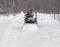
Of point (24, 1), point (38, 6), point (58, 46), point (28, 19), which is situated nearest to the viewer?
point (58, 46)

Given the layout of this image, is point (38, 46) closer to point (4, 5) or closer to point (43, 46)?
point (43, 46)

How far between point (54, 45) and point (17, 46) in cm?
191

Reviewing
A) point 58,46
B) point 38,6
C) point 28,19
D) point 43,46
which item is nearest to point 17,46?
point 43,46

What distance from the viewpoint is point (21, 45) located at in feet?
37.2

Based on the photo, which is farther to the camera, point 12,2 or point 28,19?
point 12,2

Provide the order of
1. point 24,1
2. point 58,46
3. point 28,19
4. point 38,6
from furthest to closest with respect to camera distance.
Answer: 1. point 24,1
2. point 38,6
3. point 28,19
4. point 58,46

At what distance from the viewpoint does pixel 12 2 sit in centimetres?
9231

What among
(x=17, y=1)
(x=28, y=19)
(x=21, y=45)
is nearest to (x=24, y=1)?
(x=17, y=1)

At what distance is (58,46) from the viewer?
11.0 metres

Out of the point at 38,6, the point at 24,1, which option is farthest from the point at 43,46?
the point at 24,1

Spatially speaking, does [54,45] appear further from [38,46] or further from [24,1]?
[24,1]

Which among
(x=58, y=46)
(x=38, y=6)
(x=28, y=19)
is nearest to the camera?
(x=58, y=46)

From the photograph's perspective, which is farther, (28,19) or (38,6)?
(38,6)

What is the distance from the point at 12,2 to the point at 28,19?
6806 centimetres
